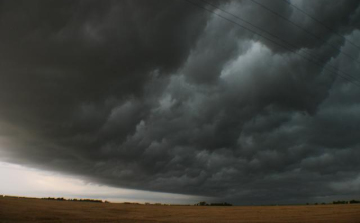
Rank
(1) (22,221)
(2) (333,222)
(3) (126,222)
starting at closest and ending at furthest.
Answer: (1) (22,221), (3) (126,222), (2) (333,222)

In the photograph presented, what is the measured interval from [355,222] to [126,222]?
30889mm

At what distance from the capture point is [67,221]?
31.7 m

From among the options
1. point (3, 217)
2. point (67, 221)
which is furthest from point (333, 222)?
point (3, 217)

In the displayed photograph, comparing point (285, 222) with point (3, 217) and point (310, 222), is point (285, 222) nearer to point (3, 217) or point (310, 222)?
point (310, 222)

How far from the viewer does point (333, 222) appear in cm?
3606

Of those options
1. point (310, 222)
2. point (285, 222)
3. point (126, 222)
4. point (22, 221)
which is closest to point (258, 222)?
point (285, 222)

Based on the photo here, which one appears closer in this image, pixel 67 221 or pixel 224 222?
pixel 67 221

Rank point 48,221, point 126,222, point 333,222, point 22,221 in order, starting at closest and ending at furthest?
point 22,221 → point 48,221 → point 126,222 → point 333,222

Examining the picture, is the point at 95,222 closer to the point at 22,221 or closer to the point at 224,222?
the point at 22,221

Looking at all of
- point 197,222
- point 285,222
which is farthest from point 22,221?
point 285,222

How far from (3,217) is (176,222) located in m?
21.4

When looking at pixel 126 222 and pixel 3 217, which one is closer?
pixel 3 217

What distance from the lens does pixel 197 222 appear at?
37.3m

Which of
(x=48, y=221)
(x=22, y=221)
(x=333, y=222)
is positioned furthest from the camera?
(x=333, y=222)
